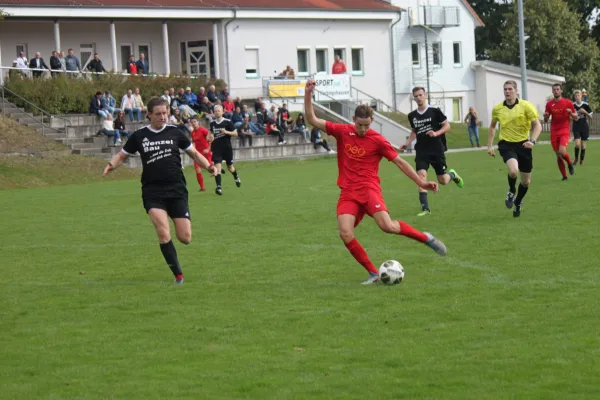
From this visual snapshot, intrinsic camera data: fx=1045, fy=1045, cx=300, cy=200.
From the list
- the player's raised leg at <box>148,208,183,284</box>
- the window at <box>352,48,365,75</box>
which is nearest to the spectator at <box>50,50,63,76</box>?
the window at <box>352,48,365,75</box>

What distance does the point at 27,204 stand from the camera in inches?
891

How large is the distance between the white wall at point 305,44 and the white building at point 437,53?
2.05 meters

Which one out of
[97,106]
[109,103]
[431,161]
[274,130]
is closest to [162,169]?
[431,161]

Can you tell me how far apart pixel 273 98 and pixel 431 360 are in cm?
4210

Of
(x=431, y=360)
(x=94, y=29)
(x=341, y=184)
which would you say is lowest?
(x=431, y=360)

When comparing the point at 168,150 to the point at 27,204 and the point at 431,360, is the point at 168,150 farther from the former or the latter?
the point at 27,204

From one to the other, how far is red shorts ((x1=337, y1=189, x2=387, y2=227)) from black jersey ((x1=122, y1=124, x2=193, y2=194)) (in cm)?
175

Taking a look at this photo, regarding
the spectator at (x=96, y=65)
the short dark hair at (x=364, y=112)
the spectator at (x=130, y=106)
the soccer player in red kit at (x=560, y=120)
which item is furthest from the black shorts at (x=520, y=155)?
the spectator at (x=96, y=65)

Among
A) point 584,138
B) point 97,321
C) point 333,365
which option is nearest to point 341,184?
point 97,321

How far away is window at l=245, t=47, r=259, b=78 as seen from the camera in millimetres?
50906

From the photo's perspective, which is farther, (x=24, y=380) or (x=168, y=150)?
(x=168, y=150)

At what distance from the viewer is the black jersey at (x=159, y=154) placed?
10.8 meters

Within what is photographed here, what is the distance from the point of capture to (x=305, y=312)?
8.87m

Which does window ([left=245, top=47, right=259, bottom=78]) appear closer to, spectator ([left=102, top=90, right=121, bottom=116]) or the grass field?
spectator ([left=102, top=90, right=121, bottom=116])
